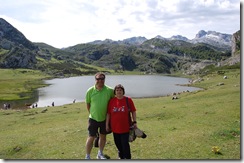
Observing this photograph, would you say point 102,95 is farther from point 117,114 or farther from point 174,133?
point 174,133

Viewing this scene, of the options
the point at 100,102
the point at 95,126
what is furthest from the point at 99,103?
the point at 95,126

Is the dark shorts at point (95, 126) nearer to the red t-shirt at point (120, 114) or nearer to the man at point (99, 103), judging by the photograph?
the man at point (99, 103)

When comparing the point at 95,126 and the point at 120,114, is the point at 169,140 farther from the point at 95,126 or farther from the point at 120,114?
the point at 120,114

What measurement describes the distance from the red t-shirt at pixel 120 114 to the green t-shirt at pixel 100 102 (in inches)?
27.3

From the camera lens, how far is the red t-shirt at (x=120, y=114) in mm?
13281

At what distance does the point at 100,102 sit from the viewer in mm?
14078

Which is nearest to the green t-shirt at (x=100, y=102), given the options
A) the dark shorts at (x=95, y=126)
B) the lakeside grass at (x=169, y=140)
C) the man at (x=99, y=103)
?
the man at (x=99, y=103)

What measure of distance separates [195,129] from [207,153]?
678 cm

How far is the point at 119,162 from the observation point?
13227 millimetres

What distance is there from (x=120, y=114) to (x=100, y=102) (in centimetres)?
142

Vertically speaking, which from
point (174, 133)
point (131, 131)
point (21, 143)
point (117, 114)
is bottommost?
point (21, 143)

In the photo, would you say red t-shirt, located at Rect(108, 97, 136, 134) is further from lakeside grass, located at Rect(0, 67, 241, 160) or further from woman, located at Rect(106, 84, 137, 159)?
lakeside grass, located at Rect(0, 67, 241, 160)

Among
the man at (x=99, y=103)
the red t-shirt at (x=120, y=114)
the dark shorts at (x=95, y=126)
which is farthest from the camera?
the dark shorts at (x=95, y=126)

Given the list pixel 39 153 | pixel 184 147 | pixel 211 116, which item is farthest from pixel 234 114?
pixel 39 153
